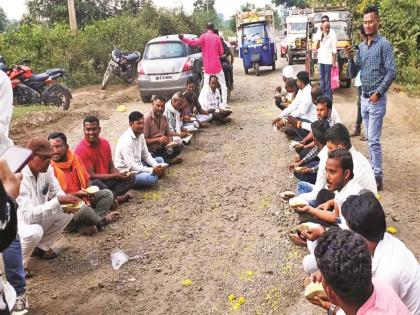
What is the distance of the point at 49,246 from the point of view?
4453 mm

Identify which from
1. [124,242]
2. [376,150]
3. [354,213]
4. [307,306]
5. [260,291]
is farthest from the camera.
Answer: [376,150]

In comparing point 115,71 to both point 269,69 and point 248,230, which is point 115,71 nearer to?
point 269,69

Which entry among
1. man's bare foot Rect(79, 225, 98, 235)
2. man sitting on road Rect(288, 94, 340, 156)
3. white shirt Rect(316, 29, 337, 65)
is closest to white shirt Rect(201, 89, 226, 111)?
white shirt Rect(316, 29, 337, 65)

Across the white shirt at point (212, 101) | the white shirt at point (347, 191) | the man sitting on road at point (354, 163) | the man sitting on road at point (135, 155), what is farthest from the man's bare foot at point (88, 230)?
the white shirt at point (212, 101)

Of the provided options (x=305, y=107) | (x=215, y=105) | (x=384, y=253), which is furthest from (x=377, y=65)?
(x=215, y=105)

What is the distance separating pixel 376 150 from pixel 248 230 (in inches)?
78.1

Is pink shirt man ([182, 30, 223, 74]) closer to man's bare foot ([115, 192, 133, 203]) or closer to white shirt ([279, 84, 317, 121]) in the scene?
white shirt ([279, 84, 317, 121])

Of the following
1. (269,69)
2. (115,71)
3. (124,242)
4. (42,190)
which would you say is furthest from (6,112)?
(269,69)

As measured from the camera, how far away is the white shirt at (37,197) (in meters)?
3.93

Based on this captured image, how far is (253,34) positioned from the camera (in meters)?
18.2

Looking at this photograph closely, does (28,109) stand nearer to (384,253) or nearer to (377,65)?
(377,65)

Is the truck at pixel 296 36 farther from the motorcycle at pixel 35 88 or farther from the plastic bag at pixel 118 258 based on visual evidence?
the plastic bag at pixel 118 258

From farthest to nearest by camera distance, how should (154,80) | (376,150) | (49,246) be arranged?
(154,80), (376,150), (49,246)

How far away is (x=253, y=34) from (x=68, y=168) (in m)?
14.7
